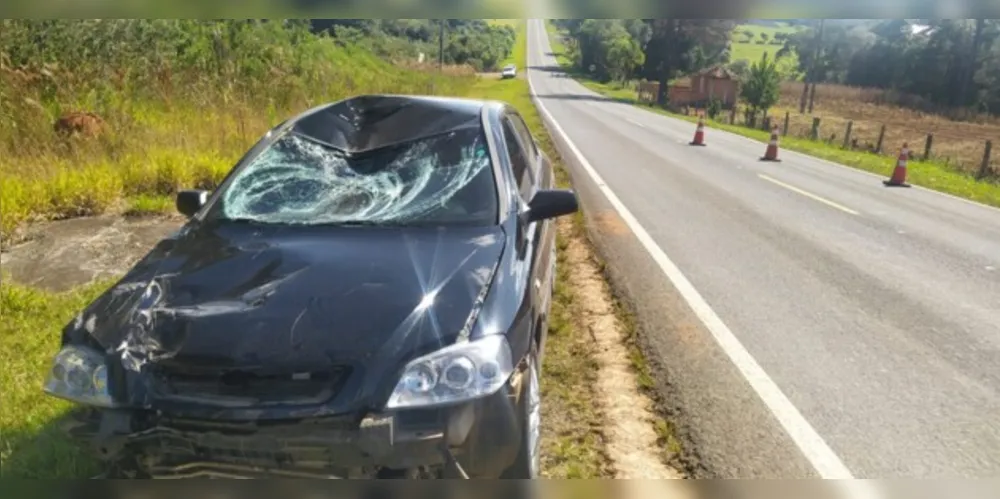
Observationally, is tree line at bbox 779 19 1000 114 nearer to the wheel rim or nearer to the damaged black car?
the damaged black car

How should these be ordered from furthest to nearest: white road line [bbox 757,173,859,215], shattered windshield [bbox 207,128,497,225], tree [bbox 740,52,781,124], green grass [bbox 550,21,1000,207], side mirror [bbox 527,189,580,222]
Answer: tree [bbox 740,52,781,124] < green grass [bbox 550,21,1000,207] < white road line [bbox 757,173,859,215] < side mirror [bbox 527,189,580,222] < shattered windshield [bbox 207,128,497,225]

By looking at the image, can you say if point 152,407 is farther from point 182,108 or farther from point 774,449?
point 182,108

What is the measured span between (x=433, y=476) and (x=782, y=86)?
48.0 meters

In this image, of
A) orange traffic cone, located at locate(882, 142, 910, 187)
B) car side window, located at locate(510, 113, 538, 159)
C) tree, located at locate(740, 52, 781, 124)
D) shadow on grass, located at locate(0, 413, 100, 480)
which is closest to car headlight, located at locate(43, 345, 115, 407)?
shadow on grass, located at locate(0, 413, 100, 480)

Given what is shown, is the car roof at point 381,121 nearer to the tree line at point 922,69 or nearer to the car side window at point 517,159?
the car side window at point 517,159

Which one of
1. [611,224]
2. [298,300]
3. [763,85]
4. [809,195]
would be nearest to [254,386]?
[298,300]

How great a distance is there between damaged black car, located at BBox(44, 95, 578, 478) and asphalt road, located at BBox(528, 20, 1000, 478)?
1.13 metres

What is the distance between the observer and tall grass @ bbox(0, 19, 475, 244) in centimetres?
703

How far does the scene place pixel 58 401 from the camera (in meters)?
3.25

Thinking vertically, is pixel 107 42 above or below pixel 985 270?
above

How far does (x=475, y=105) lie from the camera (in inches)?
169

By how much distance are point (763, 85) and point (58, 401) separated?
138ft

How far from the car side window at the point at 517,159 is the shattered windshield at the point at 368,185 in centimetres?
26

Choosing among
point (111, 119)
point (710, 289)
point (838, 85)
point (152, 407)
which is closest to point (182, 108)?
point (111, 119)
